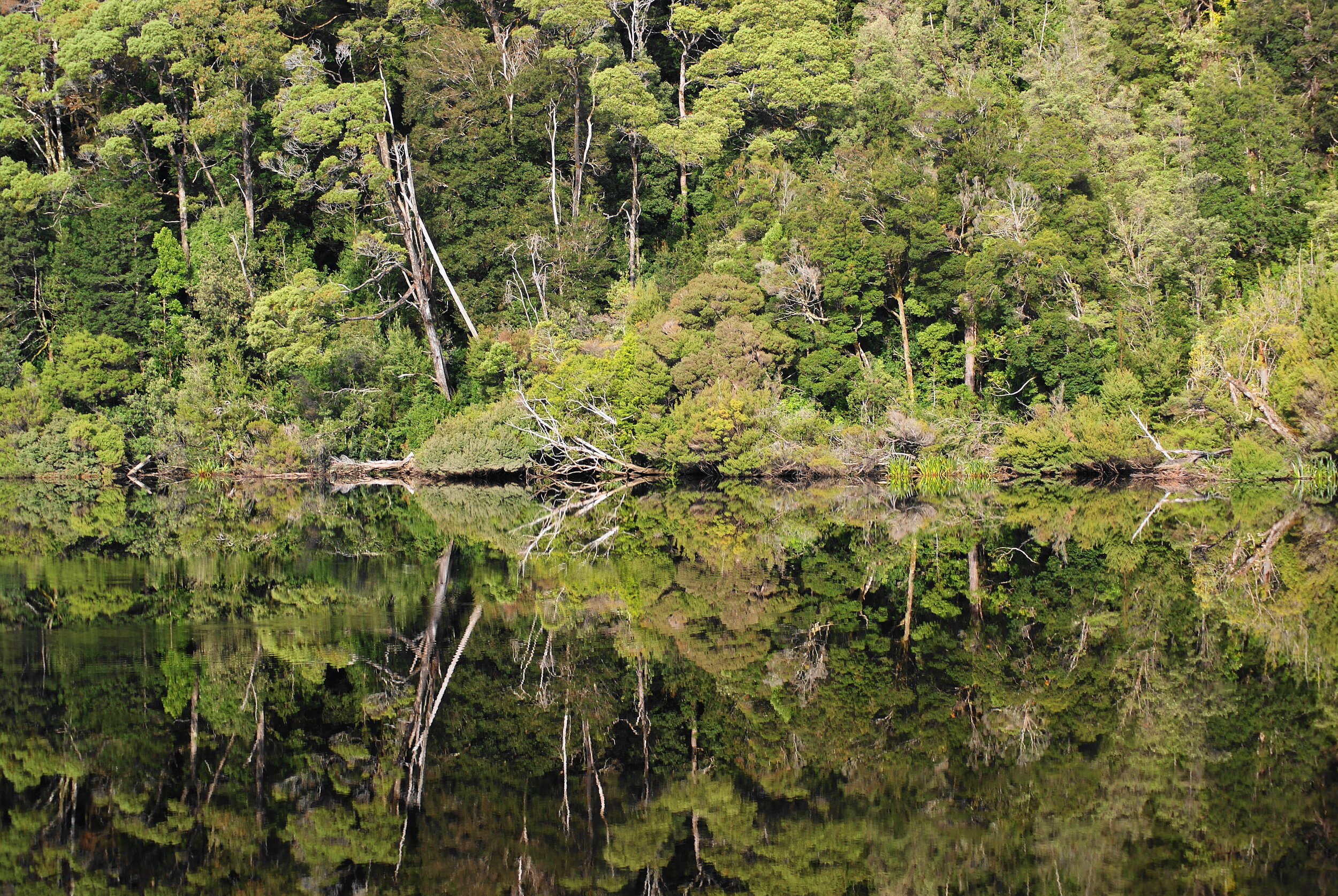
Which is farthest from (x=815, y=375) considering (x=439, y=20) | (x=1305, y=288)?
(x=439, y=20)

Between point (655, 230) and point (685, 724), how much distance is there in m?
32.2

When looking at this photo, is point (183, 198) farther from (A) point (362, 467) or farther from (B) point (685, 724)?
(B) point (685, 724)

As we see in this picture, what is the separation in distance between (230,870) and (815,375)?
25.0m

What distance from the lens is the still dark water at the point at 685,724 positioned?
17.0ft

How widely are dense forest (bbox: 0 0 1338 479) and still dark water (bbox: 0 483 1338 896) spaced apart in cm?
1340

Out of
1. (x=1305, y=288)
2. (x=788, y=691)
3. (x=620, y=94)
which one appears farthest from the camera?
(x=620, y=94)

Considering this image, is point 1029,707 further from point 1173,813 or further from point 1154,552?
point 1154,552

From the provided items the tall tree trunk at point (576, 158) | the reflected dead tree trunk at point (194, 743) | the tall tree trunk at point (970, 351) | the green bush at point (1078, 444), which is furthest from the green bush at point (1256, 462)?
the reflected dead tree trunk at point (194, 743)

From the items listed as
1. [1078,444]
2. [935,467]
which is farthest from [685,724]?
[1078,444]

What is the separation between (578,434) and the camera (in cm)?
2661

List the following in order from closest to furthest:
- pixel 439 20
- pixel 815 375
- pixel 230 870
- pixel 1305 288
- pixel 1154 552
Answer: pixel 230 870, pixel 1154 552, pixel 1305 288, pixel 815 375, pixel 439 20

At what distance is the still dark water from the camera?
5.18m

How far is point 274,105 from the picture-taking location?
3484cm

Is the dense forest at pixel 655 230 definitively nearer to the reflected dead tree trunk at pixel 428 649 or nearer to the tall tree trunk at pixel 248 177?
the tall tree trunk at pixel 248 177
